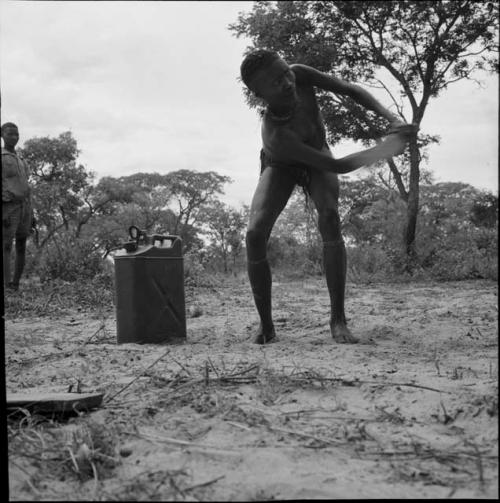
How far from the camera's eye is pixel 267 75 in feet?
8.27

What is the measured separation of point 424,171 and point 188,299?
60.7ft

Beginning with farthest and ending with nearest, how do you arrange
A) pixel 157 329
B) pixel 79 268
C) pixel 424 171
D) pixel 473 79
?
1. pixel 424 171
2. pixel 79 268
3. pixel 473 79
4. pixel 157 329

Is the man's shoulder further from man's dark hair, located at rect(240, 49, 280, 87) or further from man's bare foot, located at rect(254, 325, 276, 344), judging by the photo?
man's bare foot, located at rect(254, 325, 276, 344)

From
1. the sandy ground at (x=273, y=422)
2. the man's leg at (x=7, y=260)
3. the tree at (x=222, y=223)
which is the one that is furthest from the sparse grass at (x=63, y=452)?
the tree at (x=222, y=223)

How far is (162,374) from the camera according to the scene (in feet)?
7.09

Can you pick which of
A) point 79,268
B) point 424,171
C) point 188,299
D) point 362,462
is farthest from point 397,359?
point 424,171

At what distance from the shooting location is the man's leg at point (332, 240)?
9.33 ft

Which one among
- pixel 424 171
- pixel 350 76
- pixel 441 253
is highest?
pixel 424 171

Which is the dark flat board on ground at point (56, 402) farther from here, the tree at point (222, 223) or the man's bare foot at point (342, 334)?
the tree at point (222, 223)

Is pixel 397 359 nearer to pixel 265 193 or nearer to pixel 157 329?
pixel 265 193

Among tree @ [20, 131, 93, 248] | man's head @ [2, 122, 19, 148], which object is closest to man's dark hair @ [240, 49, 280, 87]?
man's head @ [2, 122, 19, 148]

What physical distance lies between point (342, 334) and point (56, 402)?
1467 millimetres

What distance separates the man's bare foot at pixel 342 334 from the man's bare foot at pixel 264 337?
315mm

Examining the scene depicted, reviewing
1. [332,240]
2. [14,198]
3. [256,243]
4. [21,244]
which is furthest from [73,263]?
[332,240]
